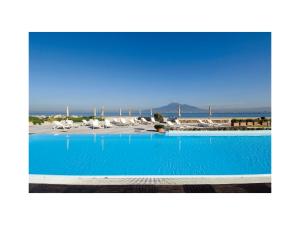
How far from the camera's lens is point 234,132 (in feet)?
44.1

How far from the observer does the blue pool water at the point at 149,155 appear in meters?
7.11

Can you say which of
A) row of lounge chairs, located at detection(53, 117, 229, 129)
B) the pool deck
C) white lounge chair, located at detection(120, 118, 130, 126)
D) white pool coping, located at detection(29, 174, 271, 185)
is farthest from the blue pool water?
white lounge chair, located at detection(120, 118, 130, 126)

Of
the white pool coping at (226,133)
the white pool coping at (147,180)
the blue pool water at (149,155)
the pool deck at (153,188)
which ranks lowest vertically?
the blue pool water at (149,155)

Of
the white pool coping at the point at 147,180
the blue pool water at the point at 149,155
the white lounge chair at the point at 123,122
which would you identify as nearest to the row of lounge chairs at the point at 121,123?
the white lounge chair at the point at 123,122

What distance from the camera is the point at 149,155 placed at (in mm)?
8750

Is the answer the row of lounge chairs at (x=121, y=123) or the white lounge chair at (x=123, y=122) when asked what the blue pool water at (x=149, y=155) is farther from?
the white lounge chair at (x=123, y=122)

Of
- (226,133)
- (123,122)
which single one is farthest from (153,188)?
(123,122)

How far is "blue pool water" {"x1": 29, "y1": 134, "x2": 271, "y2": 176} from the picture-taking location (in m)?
7.11

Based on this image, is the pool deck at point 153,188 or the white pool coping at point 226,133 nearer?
the pool deck at point 153,188

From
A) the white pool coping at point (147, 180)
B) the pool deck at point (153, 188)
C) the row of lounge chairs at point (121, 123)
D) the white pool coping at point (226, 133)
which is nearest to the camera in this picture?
the pool deck at point (153, 188)

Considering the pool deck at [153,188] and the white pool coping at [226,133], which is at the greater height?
the white pool coping at [226,133]
